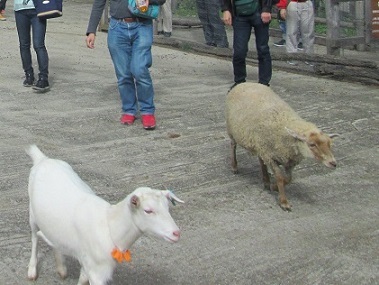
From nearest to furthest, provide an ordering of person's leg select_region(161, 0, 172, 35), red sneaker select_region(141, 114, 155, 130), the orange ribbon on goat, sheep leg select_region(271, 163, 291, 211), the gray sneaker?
the orange ribbon on goat < sheep leg select_region(271, 163, 291, 211) < red sneaker select_region(141, 114, 155, 130) < the gray sneaker < person's leg select_region(161, 0, 172, 35)

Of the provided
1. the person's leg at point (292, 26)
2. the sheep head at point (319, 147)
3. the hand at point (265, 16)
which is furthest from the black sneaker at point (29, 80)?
the sheep head at point (319, 147)

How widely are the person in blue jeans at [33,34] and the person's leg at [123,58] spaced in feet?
5.60

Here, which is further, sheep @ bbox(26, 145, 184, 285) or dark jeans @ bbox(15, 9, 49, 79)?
dark jeans @ bbox(15, 9, 49, 79)

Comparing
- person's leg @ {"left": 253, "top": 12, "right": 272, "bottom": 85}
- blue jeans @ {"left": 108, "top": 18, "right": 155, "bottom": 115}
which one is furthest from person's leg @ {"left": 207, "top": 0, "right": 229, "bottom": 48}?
blue jeans @ {"left": 108, "top": 18, "right": 155, "bottom": 115}

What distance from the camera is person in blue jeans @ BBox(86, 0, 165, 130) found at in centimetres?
751

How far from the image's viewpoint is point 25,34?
9.27 m

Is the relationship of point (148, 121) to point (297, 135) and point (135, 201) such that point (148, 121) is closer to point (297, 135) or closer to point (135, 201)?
point (297, 135)

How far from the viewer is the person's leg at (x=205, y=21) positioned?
1278 cm

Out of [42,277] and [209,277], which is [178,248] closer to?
[209,277]

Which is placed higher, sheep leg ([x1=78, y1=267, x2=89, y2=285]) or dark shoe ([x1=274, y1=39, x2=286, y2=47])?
sheep leg ([x1=78, y1=267, x2=89, y2=285])

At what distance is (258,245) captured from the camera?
5109mm

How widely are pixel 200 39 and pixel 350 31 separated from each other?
274 centimetres

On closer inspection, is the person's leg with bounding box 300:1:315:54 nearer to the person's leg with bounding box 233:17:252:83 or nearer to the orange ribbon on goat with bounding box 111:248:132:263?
the person's leg with bounding box 233:17:252:83

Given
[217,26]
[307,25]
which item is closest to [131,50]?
[307,25]
